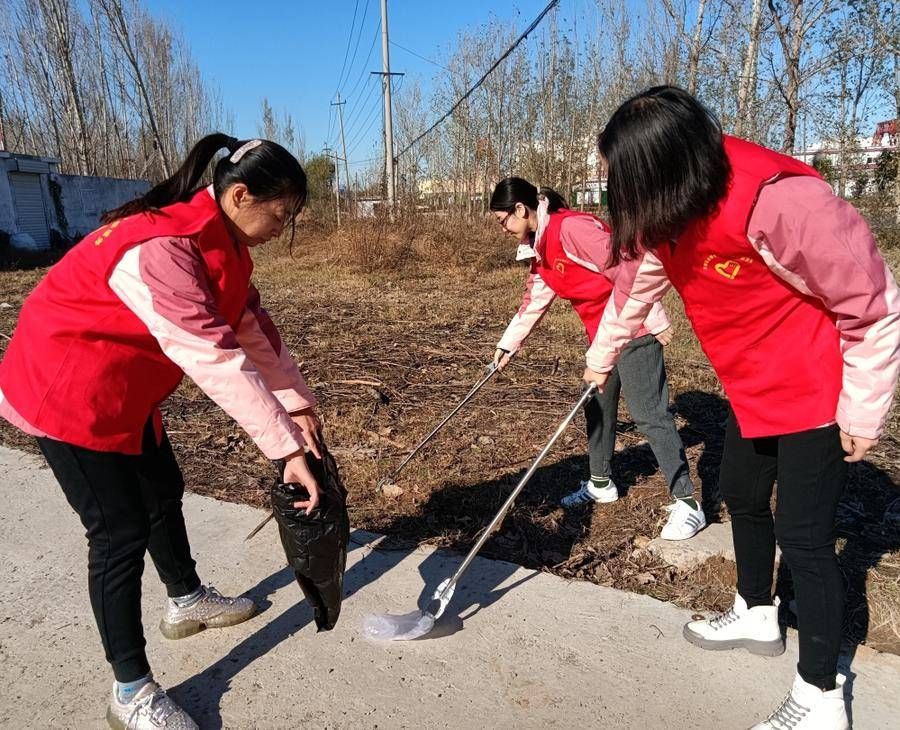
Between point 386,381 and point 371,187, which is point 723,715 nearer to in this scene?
point 386,381

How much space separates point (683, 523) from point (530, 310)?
1361 millimetres

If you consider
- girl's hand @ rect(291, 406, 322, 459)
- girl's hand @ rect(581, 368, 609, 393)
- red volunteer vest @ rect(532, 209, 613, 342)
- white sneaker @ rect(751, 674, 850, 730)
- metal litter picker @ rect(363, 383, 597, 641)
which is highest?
red volunteer vest @ rect(532, 209, 613, 342)

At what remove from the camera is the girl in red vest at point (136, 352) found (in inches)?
69.2

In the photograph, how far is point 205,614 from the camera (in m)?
2.55

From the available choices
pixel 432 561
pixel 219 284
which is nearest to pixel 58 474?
pixel 219 284

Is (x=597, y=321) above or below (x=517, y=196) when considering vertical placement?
below

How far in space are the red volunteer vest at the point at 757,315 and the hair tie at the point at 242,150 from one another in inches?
46.6

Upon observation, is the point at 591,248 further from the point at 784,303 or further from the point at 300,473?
the point at 300,473

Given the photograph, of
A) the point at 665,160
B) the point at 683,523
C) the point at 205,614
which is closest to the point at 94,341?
the point at 205,614

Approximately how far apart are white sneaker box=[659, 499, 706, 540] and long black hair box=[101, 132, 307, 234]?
2191 mm

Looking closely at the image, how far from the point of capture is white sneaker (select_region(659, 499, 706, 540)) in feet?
10.4

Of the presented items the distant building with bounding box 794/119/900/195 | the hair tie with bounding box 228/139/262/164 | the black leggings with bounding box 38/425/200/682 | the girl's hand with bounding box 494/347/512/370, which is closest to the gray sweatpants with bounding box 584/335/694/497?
the girl's hand with bounding box 494/347/512/370

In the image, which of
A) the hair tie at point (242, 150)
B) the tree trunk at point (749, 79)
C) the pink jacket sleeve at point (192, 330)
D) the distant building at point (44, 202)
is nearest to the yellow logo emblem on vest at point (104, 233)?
the pink jacket sleeve at point (192, 330)

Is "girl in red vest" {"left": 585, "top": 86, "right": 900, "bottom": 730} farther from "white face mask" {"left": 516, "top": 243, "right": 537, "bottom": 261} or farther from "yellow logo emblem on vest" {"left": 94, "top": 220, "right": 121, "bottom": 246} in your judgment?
"white face mask" {"left": 516, "top": 243, "right": 537, "bottom": 261}
